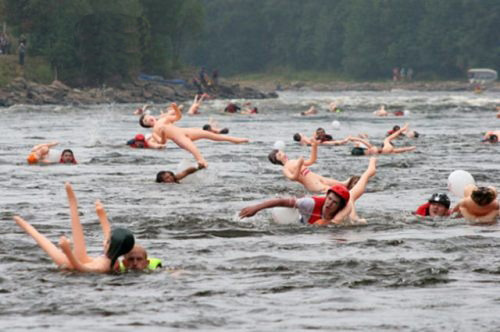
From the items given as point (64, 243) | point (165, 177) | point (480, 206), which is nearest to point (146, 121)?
point (165, 177)

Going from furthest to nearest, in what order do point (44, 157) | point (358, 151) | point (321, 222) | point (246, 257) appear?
point (358, 151) → point (44, 157) → point (321, 222) → point (246, 257)

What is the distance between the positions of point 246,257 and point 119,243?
2542 mm

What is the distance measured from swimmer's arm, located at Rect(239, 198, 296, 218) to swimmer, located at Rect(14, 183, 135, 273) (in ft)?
10.1

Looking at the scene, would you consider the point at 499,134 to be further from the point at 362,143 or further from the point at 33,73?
the point at 33,73

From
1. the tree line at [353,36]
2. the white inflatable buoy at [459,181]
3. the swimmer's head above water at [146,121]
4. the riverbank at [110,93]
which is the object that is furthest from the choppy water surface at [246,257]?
the tree line at [353,36]

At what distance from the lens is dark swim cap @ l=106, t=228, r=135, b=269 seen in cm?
1259

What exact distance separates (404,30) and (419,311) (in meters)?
163

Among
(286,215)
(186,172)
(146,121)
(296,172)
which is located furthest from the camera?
(146,121)

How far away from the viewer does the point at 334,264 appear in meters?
14.1

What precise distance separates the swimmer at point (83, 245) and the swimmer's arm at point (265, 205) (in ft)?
10.1

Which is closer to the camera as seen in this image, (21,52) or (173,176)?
(173,176)

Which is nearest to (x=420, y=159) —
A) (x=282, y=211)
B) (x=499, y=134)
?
(x=499, y=134)

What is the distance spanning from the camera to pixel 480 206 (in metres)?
17.8

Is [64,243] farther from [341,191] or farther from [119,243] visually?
[341,191]
